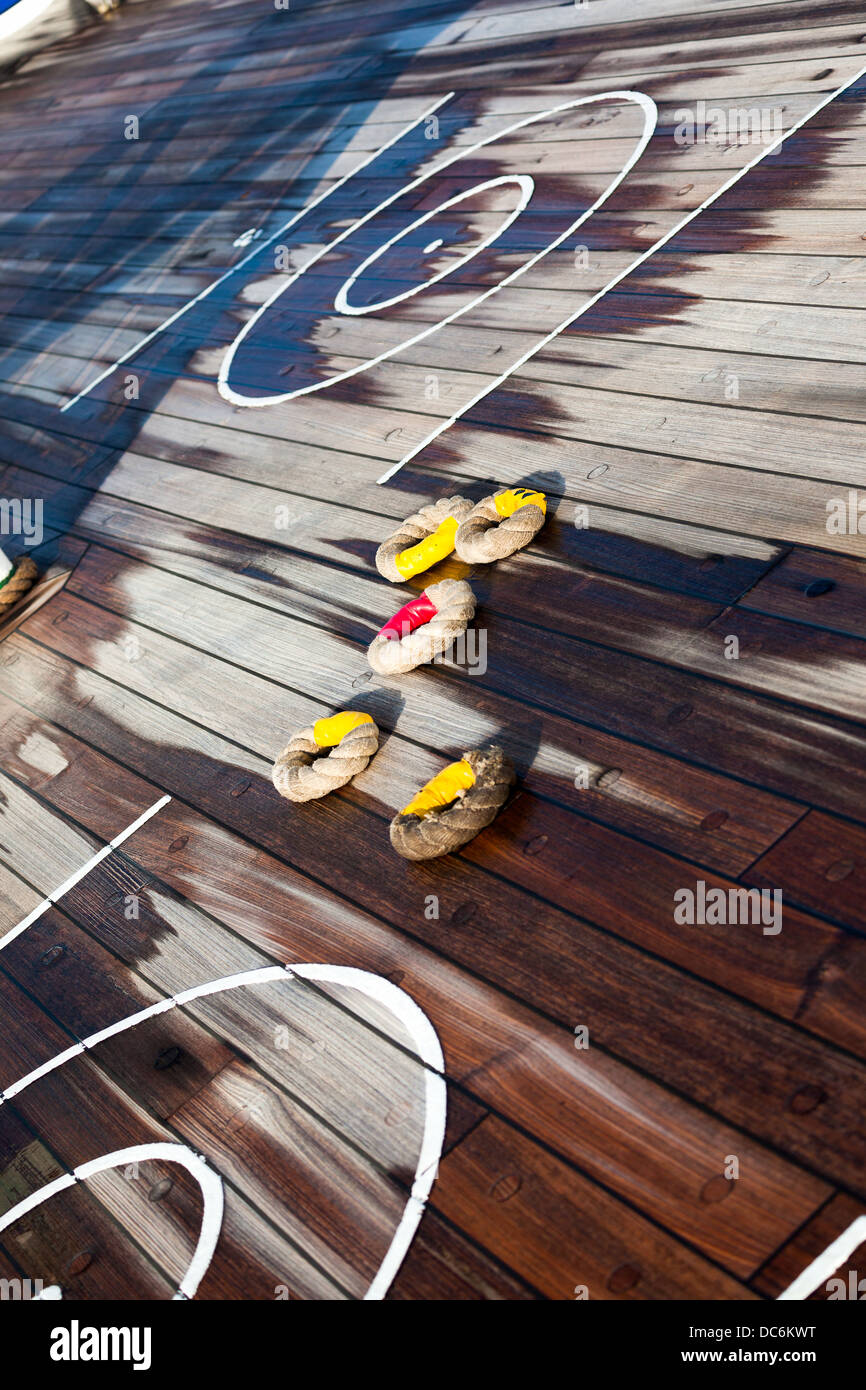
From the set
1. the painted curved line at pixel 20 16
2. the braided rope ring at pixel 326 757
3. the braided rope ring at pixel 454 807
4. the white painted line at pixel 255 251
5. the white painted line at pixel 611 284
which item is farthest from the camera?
the painted curved line at pixel 20 16

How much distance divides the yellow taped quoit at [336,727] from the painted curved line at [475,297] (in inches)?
71.1

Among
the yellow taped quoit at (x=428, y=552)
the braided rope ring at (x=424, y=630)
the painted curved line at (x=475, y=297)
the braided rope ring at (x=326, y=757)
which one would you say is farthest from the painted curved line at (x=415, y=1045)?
the painted curved line at (x=475, y=297)

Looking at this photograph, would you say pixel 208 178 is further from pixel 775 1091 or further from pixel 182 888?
pixel 775 1091

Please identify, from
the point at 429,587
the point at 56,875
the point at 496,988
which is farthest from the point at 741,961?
the point at 56,875

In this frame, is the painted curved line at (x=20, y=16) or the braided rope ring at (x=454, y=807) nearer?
the braided rope ring at (x=454, y=807)

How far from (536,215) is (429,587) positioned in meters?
2.84

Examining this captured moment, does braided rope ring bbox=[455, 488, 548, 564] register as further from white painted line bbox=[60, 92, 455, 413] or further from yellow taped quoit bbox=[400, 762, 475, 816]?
white painted line bbox=[60, 92, 455, 413]

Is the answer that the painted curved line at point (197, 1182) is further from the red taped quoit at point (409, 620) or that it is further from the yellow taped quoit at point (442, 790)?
the red taped quoit at point (409, 620)

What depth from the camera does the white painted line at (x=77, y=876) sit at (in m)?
4.12

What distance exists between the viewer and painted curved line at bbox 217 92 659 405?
5.70 m

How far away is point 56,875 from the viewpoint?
424cm

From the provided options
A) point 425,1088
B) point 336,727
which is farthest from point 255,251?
point 425,1088

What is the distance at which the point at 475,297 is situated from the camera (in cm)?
573

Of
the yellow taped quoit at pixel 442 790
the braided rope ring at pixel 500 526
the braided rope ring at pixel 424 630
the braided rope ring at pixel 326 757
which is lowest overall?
the braided rope ring at pixel 326 757
